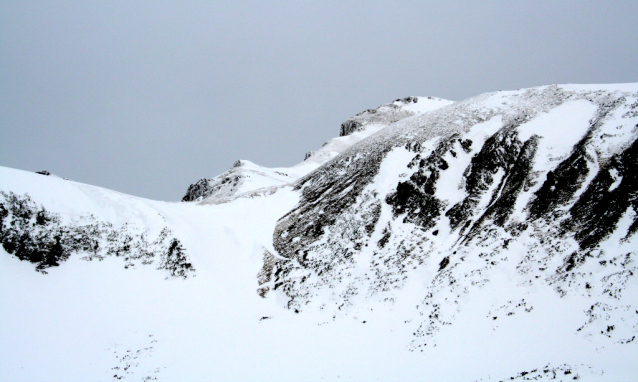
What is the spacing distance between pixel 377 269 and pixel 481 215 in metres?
10.0

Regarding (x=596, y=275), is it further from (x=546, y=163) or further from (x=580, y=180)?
(x=546, y=163)

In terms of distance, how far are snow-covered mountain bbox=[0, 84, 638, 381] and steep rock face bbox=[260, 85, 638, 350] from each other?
0.15 metres

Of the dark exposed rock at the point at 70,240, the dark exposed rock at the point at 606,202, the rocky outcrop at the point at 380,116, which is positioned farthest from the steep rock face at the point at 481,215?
the rocky outcrop at the point at 380,116

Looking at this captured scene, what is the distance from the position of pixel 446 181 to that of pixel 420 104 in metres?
78.0

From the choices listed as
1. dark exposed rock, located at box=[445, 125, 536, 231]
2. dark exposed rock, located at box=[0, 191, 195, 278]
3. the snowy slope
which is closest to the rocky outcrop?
the snowy slope

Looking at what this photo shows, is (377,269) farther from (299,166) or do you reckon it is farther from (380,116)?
(380,116)

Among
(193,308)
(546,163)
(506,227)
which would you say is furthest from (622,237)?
(193,308)

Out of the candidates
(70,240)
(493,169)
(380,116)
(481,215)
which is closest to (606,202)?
(481,215)

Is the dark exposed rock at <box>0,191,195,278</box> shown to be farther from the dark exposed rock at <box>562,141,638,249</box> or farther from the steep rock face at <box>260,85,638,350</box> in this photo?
the dark exposed rock at <box>562,141,638,249</box>

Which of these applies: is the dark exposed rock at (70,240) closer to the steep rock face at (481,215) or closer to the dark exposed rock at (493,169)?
the steep rock face at (481,215)

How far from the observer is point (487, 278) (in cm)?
2412

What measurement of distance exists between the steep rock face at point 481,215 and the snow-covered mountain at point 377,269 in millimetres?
155

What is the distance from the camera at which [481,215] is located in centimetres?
3102

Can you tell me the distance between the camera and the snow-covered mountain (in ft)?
64.9
